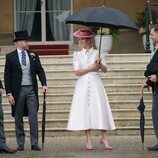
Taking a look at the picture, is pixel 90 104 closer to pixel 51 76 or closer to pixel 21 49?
pixel 21 49

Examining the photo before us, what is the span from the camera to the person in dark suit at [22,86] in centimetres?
1152

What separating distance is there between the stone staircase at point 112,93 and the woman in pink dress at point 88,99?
1827mm

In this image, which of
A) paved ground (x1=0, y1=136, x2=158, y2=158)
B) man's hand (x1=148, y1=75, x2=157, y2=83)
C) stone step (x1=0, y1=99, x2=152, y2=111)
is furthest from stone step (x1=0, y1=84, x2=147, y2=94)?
man's hand (x1=148, y1=75, x2=157, y2=83)

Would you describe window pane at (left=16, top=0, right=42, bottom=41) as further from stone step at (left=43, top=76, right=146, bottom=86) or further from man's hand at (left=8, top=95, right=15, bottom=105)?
man's hand at (left=8, top=95, right=15, bottom=105)

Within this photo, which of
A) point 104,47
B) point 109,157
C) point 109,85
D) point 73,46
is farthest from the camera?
point 73,46

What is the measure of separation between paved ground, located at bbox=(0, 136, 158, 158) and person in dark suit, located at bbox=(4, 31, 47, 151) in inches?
13.8

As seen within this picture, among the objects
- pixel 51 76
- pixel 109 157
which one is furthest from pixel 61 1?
pixel 109 157

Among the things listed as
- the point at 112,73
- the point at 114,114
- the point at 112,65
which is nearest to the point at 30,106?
the point at 114,114

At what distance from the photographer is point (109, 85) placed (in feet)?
48.8

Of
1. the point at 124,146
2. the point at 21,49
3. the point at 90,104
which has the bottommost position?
the point at 124,146

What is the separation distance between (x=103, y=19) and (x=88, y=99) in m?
1.29

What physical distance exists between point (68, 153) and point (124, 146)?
3.81ft

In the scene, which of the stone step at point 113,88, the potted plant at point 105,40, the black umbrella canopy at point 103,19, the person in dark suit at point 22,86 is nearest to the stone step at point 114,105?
the stone step at point 113,88

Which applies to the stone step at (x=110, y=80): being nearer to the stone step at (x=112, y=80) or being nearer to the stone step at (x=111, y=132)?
the stone step at (x=112, y=80)
